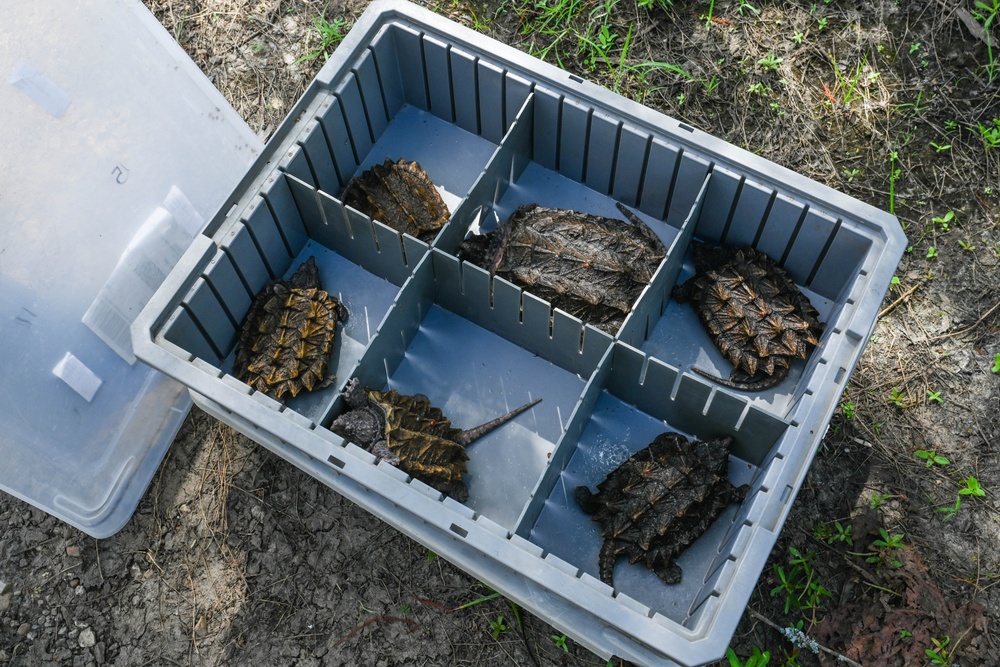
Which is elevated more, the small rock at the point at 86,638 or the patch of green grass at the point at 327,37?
the patch of green grass at the point at 327,37

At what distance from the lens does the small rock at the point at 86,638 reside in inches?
191

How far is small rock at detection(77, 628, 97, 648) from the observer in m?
4.84

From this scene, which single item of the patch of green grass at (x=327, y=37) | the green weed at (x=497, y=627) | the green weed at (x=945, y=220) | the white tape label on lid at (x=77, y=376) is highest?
the green weed at (x=945, y=220)

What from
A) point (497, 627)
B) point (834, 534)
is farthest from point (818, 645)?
point (497, 627)

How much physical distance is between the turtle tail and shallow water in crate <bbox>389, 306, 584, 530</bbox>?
30 mm

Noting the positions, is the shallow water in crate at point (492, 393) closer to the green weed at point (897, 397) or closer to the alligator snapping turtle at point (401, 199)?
the alligator snapping turtle at point (401, 199)

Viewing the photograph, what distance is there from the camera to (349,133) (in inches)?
194

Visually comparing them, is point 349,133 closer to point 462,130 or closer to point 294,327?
point 462,130

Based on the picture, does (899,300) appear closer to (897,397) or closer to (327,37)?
(897,397)

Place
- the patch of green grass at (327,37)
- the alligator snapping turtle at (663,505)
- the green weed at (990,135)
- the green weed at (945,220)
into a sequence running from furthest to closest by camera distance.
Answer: the patch of green grass at (327,37) < the green weed at (990,135) < the green weed at (945,220) < the alligator snapping turtle at (663,505)

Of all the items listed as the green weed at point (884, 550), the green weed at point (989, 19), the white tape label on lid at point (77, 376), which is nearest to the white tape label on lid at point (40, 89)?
the white tape label on lid at point (77, 376)

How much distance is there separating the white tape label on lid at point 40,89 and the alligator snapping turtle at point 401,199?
4.86 feet

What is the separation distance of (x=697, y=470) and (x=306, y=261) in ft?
7.47

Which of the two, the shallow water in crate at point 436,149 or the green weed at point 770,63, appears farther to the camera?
the green weed at point 770,63
